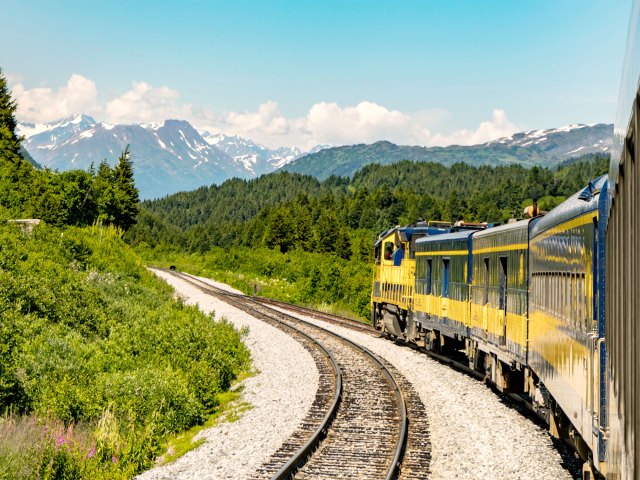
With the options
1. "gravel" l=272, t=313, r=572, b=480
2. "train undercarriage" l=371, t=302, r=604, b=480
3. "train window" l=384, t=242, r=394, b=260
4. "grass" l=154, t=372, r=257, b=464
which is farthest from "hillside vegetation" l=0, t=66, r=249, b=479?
"train window" l=384, t=242, r=394, b=260

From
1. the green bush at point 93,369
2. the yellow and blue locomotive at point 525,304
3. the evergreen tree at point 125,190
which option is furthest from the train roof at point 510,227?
the evergreen tree at point 125,190

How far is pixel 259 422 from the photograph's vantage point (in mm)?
12461

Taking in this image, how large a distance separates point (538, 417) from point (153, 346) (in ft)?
31.5

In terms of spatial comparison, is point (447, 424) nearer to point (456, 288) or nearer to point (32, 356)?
point (456, 288)

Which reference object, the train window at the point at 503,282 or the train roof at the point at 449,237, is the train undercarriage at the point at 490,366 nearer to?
the train window at the point at 503,282

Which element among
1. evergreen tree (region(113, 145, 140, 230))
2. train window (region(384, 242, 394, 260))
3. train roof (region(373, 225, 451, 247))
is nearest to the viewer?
train roof (region(373, 225, 451, 247))

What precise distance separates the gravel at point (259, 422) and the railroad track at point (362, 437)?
0.31 metres

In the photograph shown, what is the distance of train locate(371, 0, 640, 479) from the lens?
10.8 ft

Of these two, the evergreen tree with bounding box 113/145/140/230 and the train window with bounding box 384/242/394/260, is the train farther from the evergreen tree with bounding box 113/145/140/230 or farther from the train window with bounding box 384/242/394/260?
the evergreen tree with bounding box 113/145/140/230

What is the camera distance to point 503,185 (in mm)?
188000

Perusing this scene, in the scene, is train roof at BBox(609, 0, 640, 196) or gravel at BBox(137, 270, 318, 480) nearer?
train roof at BBox(609, 0, 640, 196)

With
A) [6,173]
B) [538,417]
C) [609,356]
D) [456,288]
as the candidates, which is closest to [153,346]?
[456,288]

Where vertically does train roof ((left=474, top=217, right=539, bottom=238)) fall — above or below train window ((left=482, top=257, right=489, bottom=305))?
above

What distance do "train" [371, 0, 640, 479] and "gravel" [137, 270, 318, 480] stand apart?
13.0 ft
